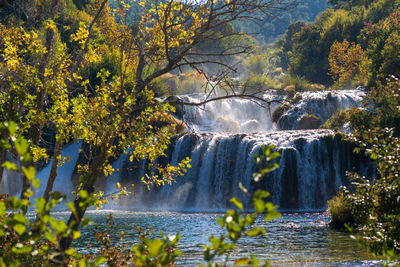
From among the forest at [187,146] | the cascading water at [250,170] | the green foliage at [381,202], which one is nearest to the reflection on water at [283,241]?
the forest at [187,146]

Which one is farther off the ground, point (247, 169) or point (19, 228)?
point (247, 169)

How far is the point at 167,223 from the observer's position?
19.6 metres

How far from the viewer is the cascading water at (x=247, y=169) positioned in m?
24.7

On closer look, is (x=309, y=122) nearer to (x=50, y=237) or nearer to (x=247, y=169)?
(x=247, y=169)

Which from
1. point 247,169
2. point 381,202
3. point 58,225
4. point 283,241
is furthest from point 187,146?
point 58,225

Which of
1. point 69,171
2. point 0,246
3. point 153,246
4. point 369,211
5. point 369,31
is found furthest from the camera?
point 369,31

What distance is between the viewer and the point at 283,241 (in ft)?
46.8

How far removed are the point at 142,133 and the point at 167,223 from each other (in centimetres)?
1302

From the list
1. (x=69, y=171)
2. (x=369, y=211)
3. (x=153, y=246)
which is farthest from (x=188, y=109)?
(x=153, y=246)

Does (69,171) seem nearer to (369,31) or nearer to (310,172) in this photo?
(310,172)

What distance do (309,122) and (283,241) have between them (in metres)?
17.7

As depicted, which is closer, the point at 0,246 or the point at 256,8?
the point at 256,8

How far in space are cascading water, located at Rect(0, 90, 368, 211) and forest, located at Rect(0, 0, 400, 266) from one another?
0.28 ft

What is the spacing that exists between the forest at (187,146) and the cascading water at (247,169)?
0.28 ft
